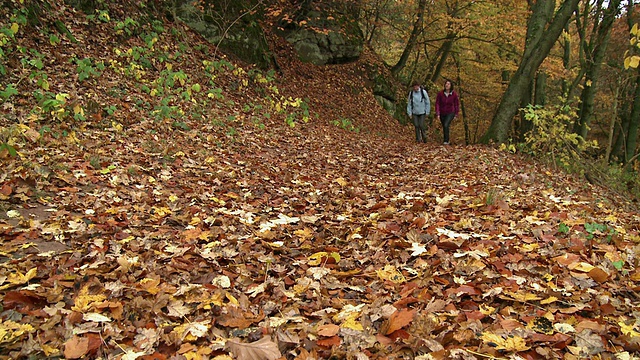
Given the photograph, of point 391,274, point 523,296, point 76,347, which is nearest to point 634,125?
point 523,296

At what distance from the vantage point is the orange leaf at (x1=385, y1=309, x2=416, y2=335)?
2.11 meters

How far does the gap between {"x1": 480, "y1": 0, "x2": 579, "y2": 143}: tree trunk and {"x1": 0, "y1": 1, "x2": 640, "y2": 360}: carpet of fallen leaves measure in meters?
3.40

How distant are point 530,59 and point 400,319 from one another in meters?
9.06

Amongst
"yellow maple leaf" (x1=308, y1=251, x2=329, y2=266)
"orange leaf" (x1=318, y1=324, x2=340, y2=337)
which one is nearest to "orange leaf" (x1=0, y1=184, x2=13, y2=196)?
"yellow maple leaf" (x1=308, y1=251, x2=329, y2=266)

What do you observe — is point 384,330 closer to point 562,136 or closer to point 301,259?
point 301,259

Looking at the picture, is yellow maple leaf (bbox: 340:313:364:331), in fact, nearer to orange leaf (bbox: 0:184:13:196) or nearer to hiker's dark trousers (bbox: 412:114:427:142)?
orange leaf (bbox: 0:184:13:196)

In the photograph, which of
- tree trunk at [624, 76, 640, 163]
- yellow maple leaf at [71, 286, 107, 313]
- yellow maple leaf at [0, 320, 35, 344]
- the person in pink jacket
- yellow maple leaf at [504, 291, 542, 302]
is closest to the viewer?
yellow maple leaf at [0, 320, 35, 344]

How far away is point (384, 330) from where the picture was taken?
6.97ft

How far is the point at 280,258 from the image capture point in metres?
3.29

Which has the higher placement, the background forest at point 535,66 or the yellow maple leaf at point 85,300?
the background forest at point 535,66

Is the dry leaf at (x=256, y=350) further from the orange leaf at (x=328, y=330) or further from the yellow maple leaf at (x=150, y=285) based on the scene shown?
the yellow maple leaf at (x=150, y=285)

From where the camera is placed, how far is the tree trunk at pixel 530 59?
9022mm

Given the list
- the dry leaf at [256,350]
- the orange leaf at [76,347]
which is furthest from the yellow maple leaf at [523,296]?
the orange leaf at [76,347]

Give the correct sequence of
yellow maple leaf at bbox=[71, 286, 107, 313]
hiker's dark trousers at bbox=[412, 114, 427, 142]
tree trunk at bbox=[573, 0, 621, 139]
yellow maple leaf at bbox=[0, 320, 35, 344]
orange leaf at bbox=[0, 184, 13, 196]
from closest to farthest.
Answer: yellow maple leaf at bbox=[0, 320, 35, 344], yellow maple leaf at bbox=[71, 286, 107, 313], orange leaf at bbox=[0, 184, 13, 196], tree trunk at bbox=[573, 0, 621, 139], hiker's dark trousers at bbox=[412, 114, 427, 142]
